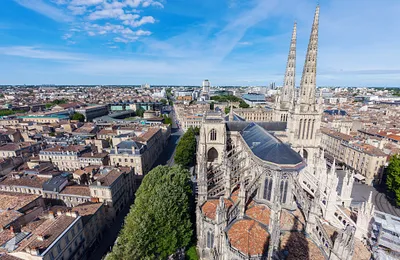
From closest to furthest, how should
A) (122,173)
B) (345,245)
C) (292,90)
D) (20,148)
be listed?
1. (345,245)
2. (122,173)
3. (292,90)
4. (20,148)

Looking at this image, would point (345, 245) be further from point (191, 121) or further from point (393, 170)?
point (191, 121)

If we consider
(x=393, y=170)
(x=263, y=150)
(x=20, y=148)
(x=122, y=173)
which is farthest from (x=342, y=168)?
(x=20, y=148)

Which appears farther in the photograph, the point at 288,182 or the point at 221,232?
the point at 288,182

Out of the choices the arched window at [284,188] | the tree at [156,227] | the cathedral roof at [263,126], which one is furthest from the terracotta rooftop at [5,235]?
the cathedral roof at [263,126]

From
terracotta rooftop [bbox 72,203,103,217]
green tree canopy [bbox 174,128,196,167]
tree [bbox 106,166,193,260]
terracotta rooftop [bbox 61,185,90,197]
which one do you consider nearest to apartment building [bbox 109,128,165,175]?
green tree canopy [bbox 174,128,196,167]

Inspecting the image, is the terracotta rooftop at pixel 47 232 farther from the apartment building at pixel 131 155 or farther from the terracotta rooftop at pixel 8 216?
the apartment building at pixel 131 155

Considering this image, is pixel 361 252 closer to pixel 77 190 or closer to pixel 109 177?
pixel 109 177

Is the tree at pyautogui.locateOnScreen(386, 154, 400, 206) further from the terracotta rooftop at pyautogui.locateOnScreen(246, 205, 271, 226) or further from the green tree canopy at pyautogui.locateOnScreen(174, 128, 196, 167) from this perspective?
the green tree canopy at pyautogui.locateOnScreen(174, 128, 196, 167)

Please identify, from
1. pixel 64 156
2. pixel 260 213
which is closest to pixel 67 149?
pixel 64 156
